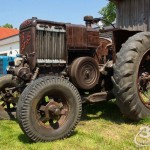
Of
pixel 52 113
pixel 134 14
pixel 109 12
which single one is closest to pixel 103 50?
pixel 52 113

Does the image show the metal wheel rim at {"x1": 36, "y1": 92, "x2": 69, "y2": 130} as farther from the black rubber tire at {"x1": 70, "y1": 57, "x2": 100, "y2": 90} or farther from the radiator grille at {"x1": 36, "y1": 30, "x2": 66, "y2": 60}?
the radiator grille at {"x1": 36, "y1": 30, "x2": 66, "y2": 60}

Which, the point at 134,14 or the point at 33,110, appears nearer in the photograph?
the point at 33,110

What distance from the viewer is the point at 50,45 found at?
5.31 metres

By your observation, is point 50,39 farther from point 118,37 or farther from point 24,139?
point 24,139

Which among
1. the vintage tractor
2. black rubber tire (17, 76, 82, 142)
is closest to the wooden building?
the vintage tractor

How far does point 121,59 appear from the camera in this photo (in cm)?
511

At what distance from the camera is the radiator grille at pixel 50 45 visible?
17.0 feet

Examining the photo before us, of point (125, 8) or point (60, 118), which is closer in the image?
point (60, 118)

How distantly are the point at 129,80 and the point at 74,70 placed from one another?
0.91 meters

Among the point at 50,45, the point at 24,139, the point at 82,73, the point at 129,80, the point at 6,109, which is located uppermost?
the point at 50,45

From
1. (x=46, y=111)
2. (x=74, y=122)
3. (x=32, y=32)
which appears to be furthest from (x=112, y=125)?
(x=32, y=32)

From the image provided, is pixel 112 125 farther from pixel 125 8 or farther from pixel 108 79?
pixel 125 8

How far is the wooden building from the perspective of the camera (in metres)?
11.1

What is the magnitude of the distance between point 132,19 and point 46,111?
8.15 m
